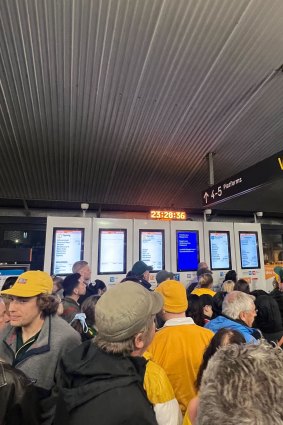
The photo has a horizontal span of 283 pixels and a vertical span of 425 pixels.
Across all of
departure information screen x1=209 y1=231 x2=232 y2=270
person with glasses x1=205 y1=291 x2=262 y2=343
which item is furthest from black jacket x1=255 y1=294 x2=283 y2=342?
departure information screen x1=209 y1=231 x2=232 y2=270

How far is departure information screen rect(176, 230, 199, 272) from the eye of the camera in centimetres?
634

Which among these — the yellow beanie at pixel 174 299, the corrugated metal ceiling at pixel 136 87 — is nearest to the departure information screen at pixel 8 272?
the corrugated metal ceiling at pixel 136 87

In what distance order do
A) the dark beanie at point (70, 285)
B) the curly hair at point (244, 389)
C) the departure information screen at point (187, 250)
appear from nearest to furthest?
the curly hair at point (244, 389)
the dark beanie at point (70, 285)
the departure information screen at point (187, 250)

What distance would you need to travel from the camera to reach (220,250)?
6793mm

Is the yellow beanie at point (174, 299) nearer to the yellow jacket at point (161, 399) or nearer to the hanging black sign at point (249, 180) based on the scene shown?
the yellow jacket at point (161, 399)

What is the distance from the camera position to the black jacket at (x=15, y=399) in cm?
102

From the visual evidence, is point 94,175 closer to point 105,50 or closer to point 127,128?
point 127,128

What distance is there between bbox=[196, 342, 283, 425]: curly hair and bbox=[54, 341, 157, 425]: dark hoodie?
30cm

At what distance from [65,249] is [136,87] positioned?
3670mm

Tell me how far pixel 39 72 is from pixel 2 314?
8.00 feet

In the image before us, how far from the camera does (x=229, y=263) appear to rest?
677cm

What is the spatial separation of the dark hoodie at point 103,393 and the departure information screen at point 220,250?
5931 mm

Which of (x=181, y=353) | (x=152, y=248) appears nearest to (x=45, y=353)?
(x=181, y=353)

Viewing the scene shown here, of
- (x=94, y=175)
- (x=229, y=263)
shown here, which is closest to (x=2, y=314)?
(x=94, y=175)
